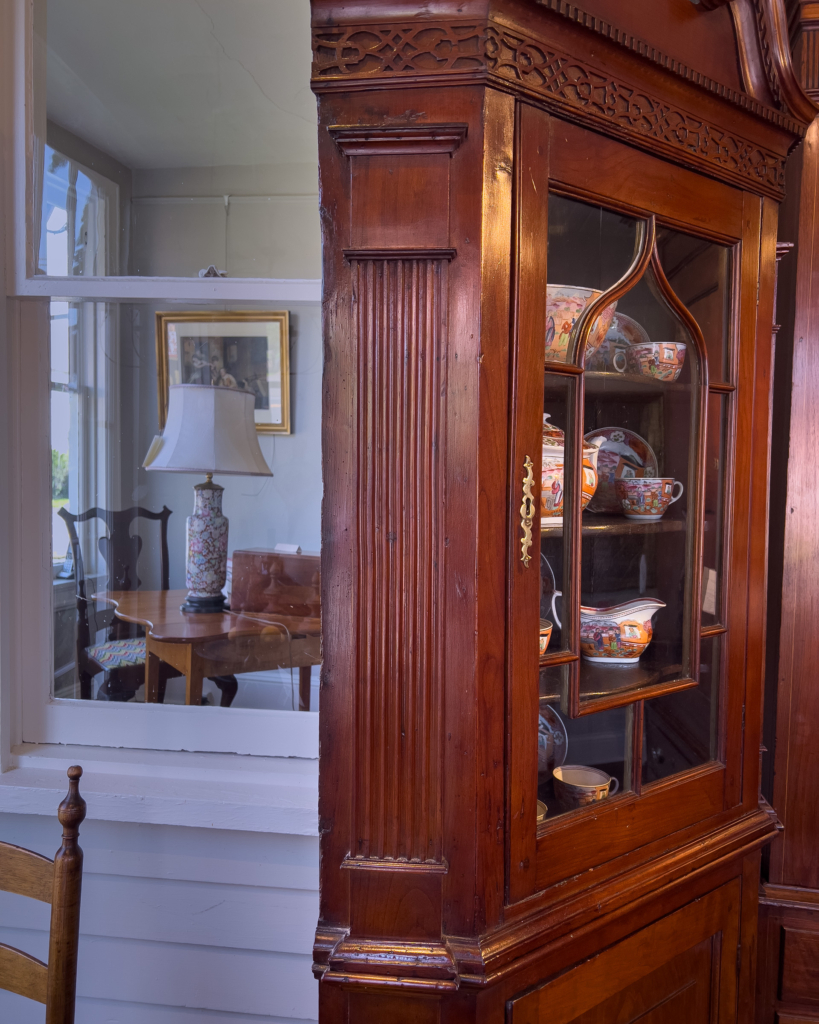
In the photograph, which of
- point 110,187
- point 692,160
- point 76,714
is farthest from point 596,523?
point 110,187

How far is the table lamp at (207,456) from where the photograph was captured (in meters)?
1.23

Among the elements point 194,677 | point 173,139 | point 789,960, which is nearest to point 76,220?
point 173,139

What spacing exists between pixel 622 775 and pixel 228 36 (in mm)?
1396

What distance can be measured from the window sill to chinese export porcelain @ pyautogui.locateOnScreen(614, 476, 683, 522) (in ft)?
2.20

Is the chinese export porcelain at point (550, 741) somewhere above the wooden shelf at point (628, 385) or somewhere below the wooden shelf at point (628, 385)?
below

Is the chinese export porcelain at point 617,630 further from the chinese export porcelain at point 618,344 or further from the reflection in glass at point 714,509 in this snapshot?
the chinese export porcelain at point 618,344

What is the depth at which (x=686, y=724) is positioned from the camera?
975 millimetres

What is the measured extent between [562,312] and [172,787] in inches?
37.2

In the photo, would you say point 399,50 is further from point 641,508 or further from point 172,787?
point 172,787

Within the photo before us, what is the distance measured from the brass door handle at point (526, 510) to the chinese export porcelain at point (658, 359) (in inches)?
10.4

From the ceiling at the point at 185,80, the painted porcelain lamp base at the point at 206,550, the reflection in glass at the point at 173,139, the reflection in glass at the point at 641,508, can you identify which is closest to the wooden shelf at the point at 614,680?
the reflection in glass at the point at 641,508

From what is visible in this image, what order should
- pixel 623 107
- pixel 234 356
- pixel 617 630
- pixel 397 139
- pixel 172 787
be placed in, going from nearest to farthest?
pixel 397 139, pixel 623 107, pixel 617 630, pixel 172 787, pixel 234 356

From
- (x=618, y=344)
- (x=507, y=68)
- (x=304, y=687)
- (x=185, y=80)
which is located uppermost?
(x=185, y=80)

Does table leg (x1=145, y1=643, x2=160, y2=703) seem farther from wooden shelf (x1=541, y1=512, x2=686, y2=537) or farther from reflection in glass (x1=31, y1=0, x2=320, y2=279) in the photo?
wooden shelf (x1=541, y1=512, x2=686, y2=537)
